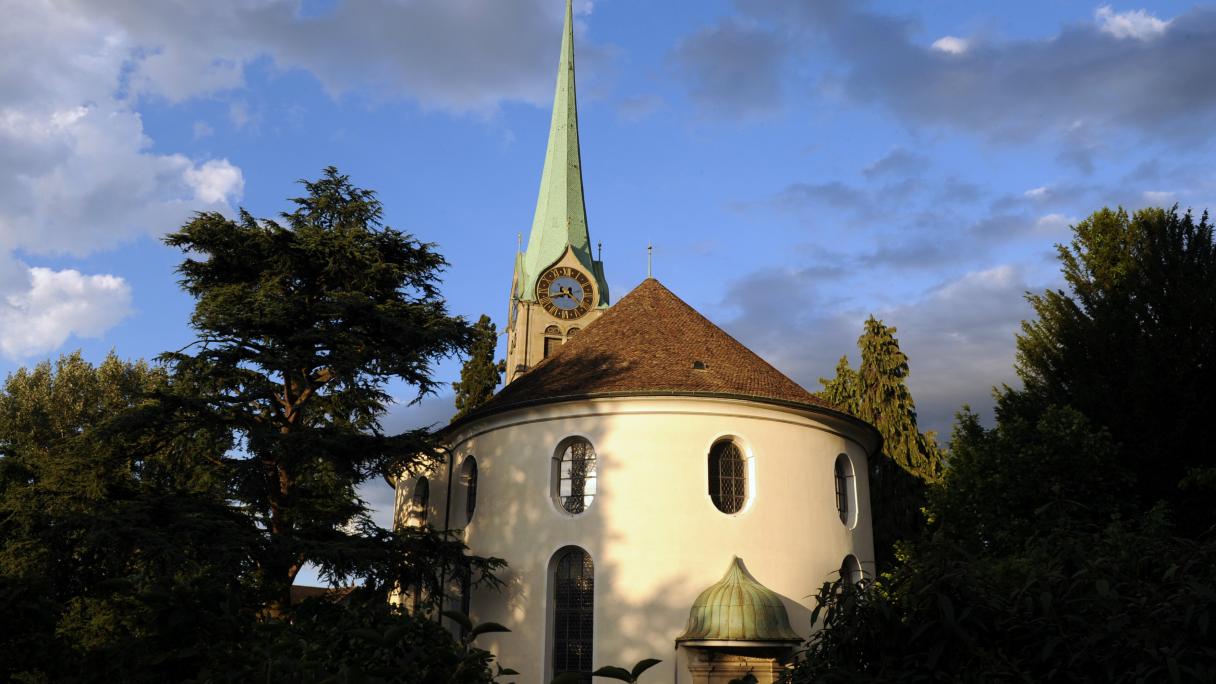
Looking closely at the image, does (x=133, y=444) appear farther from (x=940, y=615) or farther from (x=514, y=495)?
(x=940, y=615)

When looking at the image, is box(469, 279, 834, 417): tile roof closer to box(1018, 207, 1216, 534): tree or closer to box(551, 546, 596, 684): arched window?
box(551, 546, 596, 684): arched window

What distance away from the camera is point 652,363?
24.0 m

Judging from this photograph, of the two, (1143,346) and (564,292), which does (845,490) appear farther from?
(564,292)

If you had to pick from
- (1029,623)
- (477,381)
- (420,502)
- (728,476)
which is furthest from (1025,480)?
(477,381)

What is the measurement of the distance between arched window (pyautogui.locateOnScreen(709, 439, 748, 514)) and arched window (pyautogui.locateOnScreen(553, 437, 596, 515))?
2.71 m

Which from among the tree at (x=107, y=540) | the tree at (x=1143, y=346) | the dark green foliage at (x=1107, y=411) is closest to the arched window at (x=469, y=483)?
the tree at (x=107, y=540)

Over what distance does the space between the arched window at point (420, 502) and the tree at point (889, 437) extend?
15696mm

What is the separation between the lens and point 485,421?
2481 centimetres

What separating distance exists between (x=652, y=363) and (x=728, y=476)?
10.7ft

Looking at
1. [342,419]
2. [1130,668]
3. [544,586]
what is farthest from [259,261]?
[1130,668]

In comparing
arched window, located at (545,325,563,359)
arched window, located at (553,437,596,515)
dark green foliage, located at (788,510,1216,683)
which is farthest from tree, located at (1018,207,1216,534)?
arched window, located at (545,325,563,359)

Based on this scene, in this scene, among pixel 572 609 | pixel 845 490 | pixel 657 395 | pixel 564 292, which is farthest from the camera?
pixel 564 292

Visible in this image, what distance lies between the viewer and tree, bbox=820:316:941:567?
35.0 m

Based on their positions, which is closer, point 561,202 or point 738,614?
point 738,614
